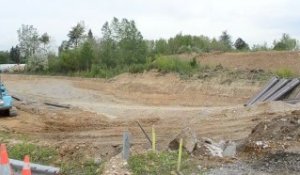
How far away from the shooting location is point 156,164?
8.67 m

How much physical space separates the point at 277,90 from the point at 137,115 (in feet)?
17.5

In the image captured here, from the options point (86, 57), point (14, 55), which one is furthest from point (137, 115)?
point (14, 55)

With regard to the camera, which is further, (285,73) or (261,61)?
(261,61)

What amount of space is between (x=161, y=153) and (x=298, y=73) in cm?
2101

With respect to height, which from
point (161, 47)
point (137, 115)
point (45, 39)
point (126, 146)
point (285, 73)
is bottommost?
point (137, 115)

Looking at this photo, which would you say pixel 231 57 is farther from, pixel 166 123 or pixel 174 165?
pixel 174 165

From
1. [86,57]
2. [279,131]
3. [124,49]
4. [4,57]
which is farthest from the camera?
[4,57]

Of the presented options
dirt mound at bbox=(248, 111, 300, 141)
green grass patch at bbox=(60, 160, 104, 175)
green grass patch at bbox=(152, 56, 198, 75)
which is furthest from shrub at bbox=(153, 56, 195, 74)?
green grass patch at bbox=(60, 160, 104, 175)

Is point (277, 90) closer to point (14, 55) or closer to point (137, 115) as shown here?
point (137, 115)

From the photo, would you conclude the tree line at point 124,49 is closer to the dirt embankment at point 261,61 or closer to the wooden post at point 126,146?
the dirt embankment at point 261,61

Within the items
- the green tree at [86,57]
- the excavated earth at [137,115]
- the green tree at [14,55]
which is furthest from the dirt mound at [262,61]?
the green tree at [14,55]

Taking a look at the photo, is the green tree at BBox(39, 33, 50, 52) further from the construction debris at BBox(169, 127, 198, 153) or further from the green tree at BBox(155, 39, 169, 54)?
the construction debris at BBox(169, 127, 198, 153)

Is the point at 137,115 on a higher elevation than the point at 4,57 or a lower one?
lower

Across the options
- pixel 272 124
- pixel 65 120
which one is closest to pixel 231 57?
pixel 65 120
